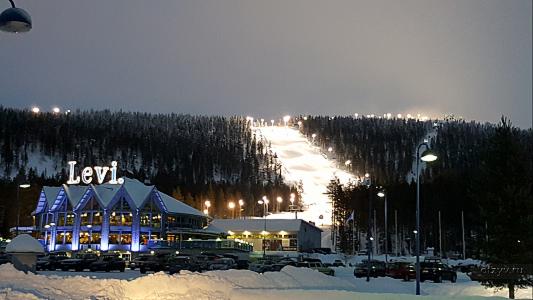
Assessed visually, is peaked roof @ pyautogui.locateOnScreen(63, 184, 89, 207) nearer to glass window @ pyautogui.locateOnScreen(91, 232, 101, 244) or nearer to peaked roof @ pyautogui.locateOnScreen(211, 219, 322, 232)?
glass window @ pyautogui.locateOnScreen(91, 232, 101, 244)

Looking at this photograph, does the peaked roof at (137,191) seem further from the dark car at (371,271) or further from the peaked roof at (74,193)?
the dark car at (371,271)

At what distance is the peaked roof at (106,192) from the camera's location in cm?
8119

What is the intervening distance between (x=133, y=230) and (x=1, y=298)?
64029 millimetres

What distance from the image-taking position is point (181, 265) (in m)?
49.5

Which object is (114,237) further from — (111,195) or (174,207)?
(174,207)

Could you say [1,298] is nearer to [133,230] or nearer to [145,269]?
[145,269]

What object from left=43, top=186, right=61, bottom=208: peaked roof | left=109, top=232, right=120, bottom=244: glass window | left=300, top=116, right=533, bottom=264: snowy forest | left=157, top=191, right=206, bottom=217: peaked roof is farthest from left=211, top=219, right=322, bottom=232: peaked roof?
left=43, top=186, right=61, bottom=208: peaked roof

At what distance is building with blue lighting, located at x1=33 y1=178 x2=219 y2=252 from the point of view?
7944 cm

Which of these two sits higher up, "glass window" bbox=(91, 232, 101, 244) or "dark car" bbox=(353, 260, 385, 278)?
"glass window" bbox=(91, 232, 101, 244)

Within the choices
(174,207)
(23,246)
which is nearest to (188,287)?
Result: (23,246)

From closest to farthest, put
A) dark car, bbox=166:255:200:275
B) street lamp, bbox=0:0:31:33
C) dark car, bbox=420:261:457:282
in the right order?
1. street lamp, bbox=0:0:31:33
2. dark car, bbox=420:261:457:282
3. dark car, bbox=166:255:200:275

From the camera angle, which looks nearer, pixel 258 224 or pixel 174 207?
pixel 174 207

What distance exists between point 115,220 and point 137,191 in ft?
17.4

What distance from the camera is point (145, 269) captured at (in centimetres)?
4747
